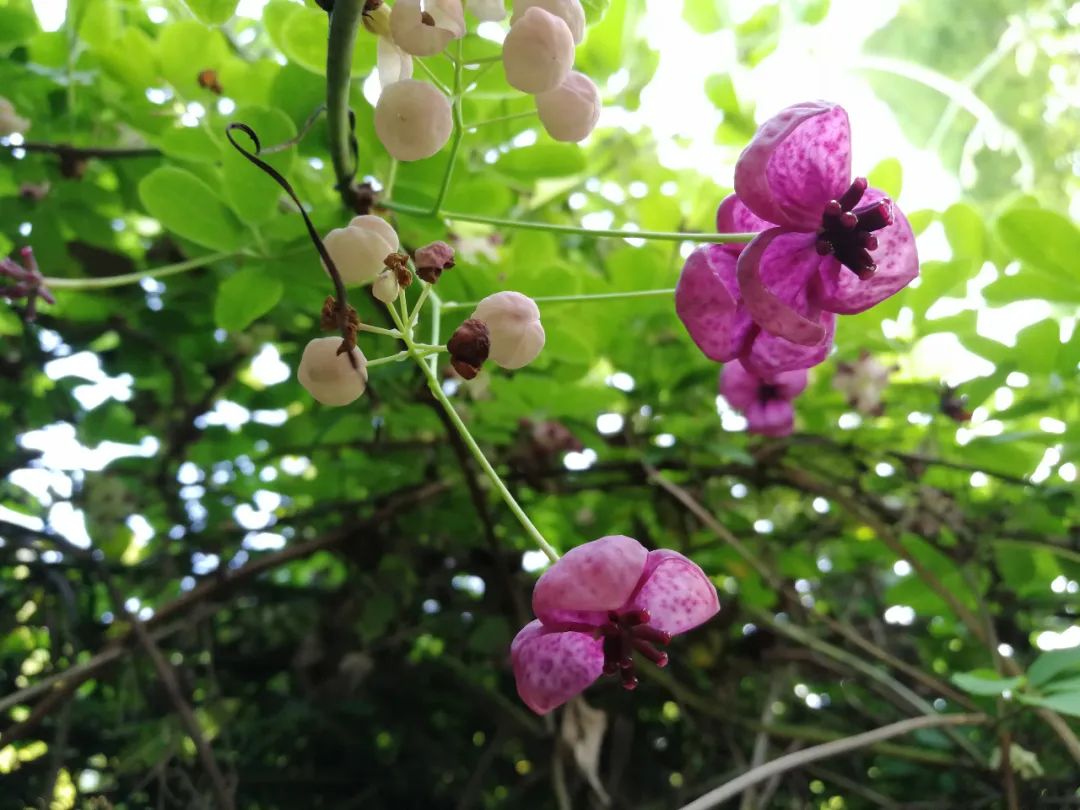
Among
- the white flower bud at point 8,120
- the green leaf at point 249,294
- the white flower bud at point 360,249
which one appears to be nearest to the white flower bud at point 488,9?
the white flower bud at point 360,249

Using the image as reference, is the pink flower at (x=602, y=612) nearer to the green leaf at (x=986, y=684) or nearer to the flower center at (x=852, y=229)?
the flower center at (x=852, y=229)

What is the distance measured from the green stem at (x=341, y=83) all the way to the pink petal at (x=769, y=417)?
1.39 feet

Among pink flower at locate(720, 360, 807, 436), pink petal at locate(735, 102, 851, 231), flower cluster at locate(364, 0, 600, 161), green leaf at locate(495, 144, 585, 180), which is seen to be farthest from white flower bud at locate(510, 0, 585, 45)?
pink flower at locate(720, 360, 807, 436)

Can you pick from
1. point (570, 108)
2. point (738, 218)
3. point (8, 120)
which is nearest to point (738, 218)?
point (738, 218)

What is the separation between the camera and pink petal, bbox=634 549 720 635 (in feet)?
1.25

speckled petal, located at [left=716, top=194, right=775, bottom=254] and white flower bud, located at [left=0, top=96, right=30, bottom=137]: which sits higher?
speckled petal, located at [left=716, top=194, right=775, bottom=254]

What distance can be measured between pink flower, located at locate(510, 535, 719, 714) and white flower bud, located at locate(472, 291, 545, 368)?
0.09 metres

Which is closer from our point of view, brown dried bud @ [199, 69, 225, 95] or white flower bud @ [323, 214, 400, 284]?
white flower bud @ [323, 214, 400, 284]

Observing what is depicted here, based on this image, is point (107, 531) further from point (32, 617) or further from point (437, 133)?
point (437, 133)

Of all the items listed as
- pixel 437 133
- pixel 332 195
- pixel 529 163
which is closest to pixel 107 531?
pixel 332 195

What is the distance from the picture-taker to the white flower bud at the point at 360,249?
0.39 meters

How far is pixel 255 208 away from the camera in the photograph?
1.82 feet

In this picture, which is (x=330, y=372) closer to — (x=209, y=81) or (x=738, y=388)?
(x=209, y=81)

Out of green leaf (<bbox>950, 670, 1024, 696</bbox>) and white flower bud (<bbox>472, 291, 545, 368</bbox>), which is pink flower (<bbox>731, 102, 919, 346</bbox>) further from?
green leaf (<bbox>950, 670, 1024, 696</bbox>)
